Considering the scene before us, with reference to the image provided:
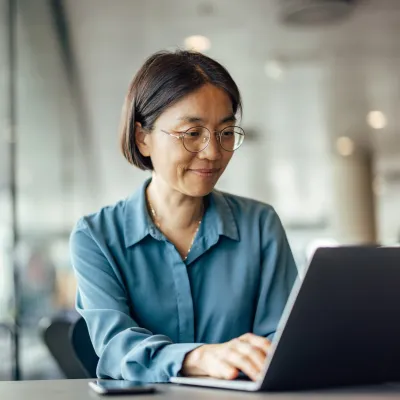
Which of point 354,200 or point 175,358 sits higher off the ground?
point 175,358

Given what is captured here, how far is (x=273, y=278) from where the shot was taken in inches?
65.2

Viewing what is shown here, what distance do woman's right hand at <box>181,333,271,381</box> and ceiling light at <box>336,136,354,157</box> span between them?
11835 mm

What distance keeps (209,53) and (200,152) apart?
2974mm

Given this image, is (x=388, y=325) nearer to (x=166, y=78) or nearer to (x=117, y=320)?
(x=117, y=320)

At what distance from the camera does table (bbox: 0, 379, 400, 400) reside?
106 cm

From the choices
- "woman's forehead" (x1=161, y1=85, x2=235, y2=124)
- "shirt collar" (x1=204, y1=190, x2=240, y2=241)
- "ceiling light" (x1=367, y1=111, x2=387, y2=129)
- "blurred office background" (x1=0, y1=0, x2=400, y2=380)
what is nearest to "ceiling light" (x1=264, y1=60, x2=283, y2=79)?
"blurred office background" (x1=0, y1=0, x2=400, y2=380)

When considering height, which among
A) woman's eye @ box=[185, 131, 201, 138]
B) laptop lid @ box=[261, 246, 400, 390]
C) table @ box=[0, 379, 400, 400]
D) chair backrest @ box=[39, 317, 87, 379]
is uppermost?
woman's eye @ box=[185, 131, 201, 138]

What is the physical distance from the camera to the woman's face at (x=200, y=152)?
5.11 feet

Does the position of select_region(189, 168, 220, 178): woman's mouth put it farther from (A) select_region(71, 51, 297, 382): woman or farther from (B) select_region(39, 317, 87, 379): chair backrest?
(B) select_region(39, 317, 87, 379): chair backrest

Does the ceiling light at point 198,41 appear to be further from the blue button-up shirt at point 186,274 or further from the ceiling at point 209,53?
the blue button-up shirt at point 186,274

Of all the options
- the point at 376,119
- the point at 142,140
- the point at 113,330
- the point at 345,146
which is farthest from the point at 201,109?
the point at 345,146

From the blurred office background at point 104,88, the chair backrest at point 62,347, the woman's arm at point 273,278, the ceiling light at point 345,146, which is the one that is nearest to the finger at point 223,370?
the woman's arm at point 273,278

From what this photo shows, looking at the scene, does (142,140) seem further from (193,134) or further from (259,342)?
(259,342)

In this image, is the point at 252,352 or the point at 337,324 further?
the point at 252,352
